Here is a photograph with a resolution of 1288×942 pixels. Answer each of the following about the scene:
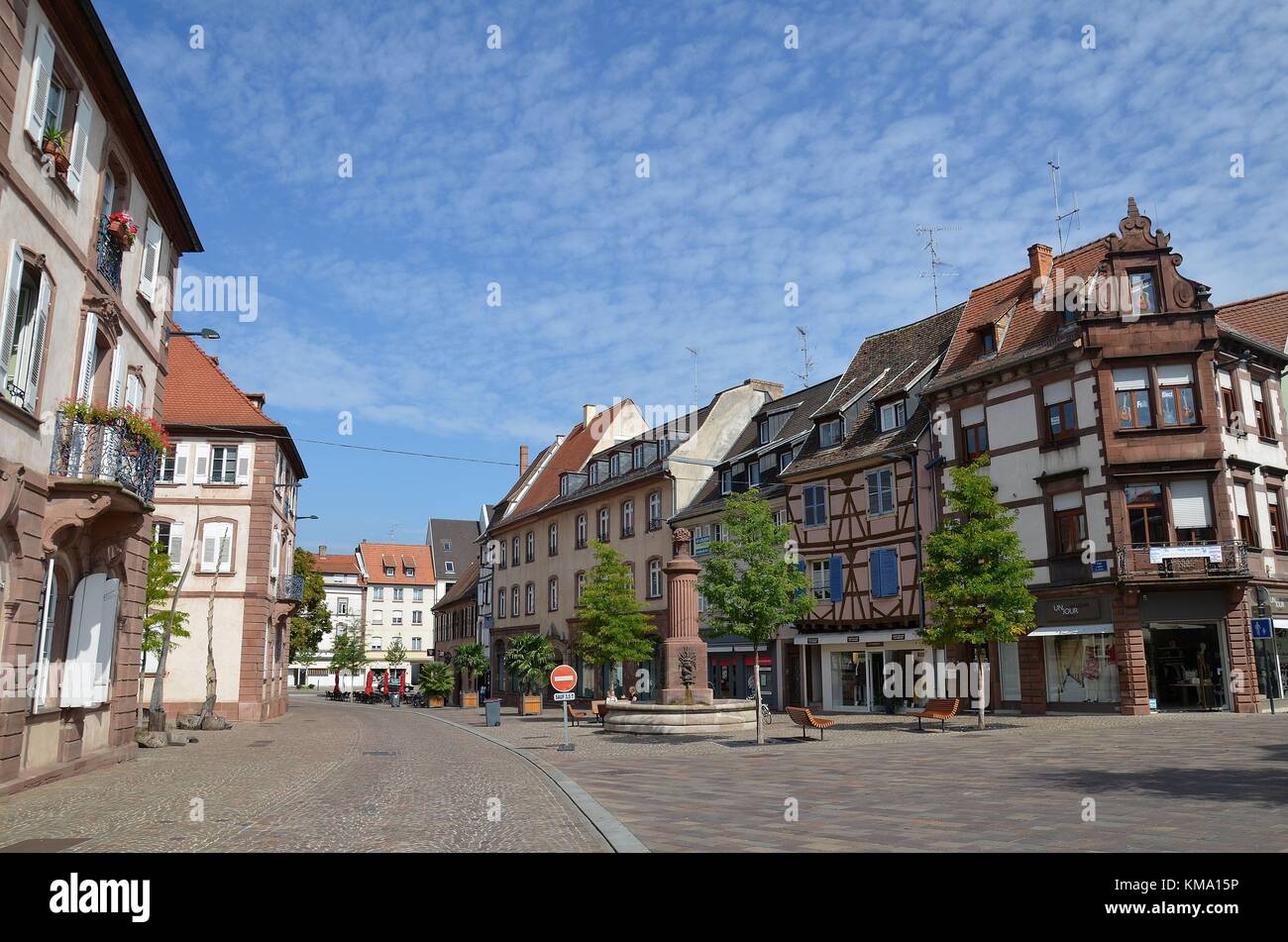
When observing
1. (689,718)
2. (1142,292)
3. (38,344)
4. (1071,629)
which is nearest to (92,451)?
(38,344)

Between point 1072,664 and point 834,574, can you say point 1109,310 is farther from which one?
point 834,574

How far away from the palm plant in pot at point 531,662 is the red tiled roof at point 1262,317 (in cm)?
2901

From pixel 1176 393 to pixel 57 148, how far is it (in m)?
28.0

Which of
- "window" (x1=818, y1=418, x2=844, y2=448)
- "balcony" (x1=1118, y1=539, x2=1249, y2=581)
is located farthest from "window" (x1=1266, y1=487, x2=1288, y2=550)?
"window" (x1=818, y1=418, x2=844, y2=448)

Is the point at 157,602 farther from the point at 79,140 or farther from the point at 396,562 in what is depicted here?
the point at 396,562

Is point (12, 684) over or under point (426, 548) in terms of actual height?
under

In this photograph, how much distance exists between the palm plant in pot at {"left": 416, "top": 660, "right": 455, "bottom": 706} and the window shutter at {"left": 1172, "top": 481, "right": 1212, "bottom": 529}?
39.1 meters

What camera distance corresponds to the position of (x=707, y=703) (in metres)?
25.4

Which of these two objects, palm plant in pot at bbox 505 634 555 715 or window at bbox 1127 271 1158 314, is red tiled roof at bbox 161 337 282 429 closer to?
palm plant in pot at bbox 505 634 555 715

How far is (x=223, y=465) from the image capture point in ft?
116

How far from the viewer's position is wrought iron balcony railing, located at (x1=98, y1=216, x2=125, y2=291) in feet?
53.9

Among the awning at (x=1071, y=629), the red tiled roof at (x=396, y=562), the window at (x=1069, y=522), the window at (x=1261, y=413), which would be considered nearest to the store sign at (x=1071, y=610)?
the awning at (x=1071, y=629)
